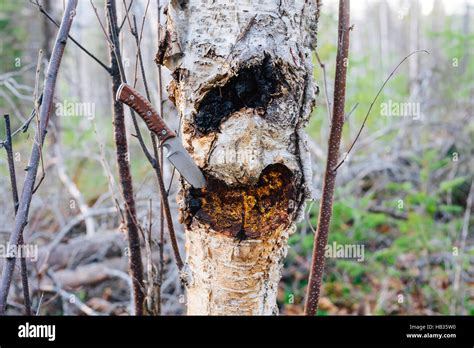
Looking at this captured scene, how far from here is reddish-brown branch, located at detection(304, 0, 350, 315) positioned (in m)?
1.20

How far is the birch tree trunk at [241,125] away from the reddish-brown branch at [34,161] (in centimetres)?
30

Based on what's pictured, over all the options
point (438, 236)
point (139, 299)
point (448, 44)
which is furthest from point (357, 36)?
point (139, 299)

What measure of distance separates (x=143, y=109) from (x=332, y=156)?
1.93ft

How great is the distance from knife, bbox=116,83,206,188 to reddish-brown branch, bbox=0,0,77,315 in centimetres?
22

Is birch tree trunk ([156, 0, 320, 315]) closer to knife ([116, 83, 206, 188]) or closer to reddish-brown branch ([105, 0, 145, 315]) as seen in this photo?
knife ([116, 83, 206, 188])

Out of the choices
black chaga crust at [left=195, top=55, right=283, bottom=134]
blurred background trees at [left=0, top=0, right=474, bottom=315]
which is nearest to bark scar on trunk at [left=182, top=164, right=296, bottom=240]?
black chaga crust at [left=195, top=55, right=283, bottom=134]

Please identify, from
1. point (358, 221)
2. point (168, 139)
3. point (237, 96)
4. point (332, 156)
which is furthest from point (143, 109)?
point (358, 221)

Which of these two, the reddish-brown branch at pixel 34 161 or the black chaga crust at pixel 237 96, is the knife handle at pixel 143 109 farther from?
the reddish-brown branch at pixel 34 161

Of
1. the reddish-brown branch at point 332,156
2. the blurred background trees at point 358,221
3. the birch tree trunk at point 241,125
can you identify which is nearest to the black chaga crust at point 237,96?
the birch tree trunk at point 241,125

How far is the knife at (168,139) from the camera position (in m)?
0.97

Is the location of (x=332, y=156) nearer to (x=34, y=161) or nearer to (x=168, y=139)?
(x=168, y=139)
